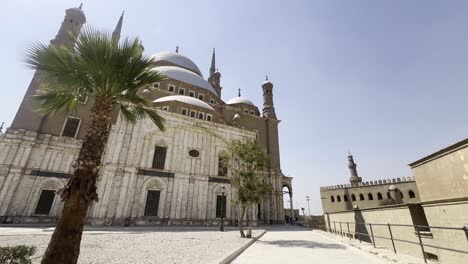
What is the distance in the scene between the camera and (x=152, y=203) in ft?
61.3

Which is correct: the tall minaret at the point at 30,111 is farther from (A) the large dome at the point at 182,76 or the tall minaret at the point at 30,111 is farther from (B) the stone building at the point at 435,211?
(B) the stone building at the point at 435,211

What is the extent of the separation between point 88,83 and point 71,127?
762 inches

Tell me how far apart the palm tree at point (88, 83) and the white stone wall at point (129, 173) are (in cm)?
1304

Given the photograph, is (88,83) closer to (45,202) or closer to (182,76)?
(45,202)

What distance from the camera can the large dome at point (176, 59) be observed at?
38438mm

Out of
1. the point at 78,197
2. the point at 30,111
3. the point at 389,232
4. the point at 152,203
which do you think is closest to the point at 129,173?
the point at 152,203

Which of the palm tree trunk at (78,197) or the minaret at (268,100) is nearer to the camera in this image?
the palm tree trunk at (78,197)

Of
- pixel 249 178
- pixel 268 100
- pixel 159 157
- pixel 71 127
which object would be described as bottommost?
pixel 249 178

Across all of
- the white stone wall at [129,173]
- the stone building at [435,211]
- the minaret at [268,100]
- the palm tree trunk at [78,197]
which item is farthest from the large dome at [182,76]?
the palm tree trunk at [78,197]

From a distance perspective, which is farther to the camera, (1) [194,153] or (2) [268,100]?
(2) [268,100]

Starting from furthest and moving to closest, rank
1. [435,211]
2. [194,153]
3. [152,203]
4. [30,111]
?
1. [194,153]
2. [30,111]
3. [152,203]
4. [435,211]

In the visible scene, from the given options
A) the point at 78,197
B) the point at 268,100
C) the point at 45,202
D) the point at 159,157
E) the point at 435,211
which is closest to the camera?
the point at 78,197

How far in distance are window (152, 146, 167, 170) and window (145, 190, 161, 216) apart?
7.82 ft

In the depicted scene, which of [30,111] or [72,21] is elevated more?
[72,21]
